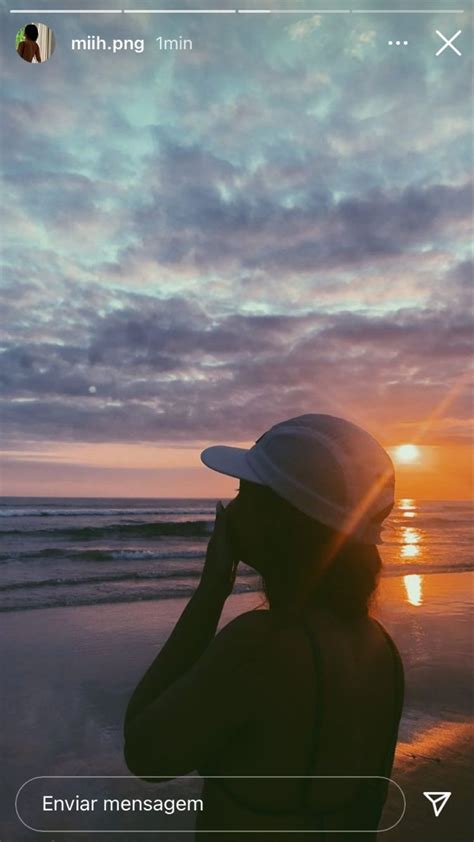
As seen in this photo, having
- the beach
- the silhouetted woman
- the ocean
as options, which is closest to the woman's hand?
the silhouetted woman

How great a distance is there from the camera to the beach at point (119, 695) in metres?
4.43

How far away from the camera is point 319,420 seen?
4.89 ft

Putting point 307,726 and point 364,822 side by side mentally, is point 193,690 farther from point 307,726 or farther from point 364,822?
point 364,822

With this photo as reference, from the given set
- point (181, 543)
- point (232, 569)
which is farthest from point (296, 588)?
point (181, 543)

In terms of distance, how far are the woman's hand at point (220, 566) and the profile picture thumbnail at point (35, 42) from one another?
2894 mm

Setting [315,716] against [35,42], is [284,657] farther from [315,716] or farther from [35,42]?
[35,42]

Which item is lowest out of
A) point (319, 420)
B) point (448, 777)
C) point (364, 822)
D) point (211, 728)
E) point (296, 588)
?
point (448, 777)

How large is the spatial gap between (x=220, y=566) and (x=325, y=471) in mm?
329

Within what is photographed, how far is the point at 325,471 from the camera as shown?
140cm

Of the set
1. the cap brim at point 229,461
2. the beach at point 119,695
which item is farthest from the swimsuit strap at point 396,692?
the cap brim at point 229,461

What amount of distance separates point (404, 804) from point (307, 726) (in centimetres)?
363

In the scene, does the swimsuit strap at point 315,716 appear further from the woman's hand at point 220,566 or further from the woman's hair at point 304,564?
the woman's hand at point 220,566

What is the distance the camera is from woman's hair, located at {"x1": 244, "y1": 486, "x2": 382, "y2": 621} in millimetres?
1441
